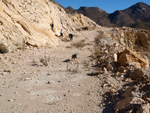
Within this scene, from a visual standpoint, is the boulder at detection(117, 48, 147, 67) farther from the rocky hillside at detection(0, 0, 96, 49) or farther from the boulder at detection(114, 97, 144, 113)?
the rocky hillside at detection(0, 0, 96, 49)

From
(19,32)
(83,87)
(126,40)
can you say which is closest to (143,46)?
(126,40)

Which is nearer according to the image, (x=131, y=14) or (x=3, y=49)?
(x=3, y=49)

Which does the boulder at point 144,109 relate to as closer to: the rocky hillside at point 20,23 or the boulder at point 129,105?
the boulder at point 129,105

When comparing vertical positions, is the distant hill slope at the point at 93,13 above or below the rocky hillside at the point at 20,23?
above

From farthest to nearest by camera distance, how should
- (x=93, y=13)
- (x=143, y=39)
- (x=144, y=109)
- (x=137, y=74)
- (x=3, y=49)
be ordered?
(x=93, y=13), (x=143, y=39), (x=3, y=49), (x=137, y=74), (x=144, y=109)

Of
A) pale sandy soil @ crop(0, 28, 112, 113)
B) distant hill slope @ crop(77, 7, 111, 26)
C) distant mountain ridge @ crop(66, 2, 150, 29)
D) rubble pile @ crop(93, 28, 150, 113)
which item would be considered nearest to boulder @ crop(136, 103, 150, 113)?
rubble pile @ crop(93, 28, 150, 113)

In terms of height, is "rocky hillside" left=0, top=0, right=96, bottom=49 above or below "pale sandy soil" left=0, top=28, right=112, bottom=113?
above

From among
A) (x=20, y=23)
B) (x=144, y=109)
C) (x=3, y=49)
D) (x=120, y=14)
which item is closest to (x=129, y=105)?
(x=144, y=109)

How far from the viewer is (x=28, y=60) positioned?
6.19m

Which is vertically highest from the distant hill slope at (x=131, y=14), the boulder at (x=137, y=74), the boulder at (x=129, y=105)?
the distant hill slope at (x=131, y=14)

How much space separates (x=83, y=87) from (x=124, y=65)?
79.6 inches

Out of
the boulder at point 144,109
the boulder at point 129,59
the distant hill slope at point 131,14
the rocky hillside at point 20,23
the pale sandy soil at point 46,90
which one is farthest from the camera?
the distant hill slope at point 131,14

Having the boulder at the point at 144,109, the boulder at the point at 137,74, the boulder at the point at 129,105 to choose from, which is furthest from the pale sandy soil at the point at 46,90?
the boulder at the point at 137,74

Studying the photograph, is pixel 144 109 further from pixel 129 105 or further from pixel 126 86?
pixel 126 86
